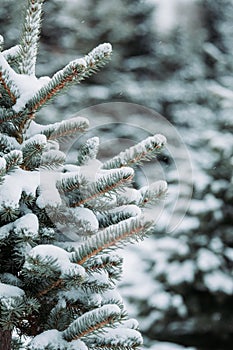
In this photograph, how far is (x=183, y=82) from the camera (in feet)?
9.62

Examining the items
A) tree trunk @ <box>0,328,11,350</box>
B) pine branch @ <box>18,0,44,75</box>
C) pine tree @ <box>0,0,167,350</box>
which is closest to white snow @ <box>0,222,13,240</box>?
pine tree @ <box>0,0,167,350</box>

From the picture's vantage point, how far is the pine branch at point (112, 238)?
76cm

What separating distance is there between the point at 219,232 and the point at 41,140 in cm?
184

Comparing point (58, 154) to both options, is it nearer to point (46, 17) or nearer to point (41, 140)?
point (41, 140)

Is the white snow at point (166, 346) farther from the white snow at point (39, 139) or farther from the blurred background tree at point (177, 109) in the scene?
the white snow at point (39, 139)

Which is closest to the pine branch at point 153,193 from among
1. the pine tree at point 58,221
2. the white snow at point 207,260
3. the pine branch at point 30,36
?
the pine tree at point 58,221

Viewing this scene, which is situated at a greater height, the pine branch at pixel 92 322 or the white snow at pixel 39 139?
the white snow at pixel 39 139

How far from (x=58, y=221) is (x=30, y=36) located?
0.82 feet

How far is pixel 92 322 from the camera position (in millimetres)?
761

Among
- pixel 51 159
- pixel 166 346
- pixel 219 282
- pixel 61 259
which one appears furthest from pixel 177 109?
pixel 61 259

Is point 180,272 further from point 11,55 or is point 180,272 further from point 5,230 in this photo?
point 5,230

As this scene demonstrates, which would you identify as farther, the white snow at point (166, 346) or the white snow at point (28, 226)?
the white snow at point (166, 346)

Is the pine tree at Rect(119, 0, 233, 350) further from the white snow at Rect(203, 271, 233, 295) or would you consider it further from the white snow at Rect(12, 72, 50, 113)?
the white snow at Rect(12, 72, 50, 113)

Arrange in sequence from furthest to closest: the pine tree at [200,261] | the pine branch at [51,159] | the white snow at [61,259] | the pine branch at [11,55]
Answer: the pine tree at [200,261] → the pine branch at [11,55] → the pine branch at [51,159] → the white snow at [61,259]
